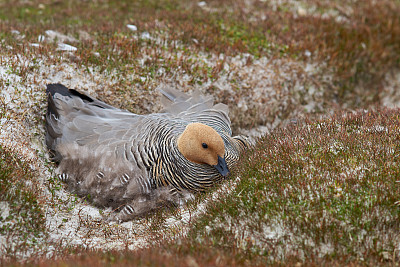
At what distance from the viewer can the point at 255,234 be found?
5.45 metres

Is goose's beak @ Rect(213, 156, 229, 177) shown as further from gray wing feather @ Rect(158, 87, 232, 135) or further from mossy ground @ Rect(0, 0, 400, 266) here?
gray wing feather @ Rect(158, 87, 232, 135)

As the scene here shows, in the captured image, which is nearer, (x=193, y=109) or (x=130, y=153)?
(x=130, y=153)

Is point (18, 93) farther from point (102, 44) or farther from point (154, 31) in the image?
point (154, 31)

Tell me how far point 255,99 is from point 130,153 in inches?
193

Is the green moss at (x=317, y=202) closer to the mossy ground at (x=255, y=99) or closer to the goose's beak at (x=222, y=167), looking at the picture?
the mossy ground at (x=255, y=99)

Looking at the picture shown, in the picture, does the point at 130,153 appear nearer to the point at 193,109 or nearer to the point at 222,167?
the point at 222,167

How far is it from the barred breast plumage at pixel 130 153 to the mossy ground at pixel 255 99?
1.61ft

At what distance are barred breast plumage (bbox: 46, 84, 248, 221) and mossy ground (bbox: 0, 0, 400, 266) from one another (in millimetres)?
490

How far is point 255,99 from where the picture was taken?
11172mm

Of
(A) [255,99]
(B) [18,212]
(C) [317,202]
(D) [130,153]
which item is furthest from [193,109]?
(B) [18,212]

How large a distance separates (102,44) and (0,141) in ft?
15.0

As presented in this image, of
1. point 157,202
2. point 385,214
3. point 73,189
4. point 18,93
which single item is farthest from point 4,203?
point 385,214

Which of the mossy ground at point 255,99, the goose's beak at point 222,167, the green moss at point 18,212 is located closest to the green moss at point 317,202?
the mossy ground at point 255,99

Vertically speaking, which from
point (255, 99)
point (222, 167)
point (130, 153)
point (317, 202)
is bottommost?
point (255, 99)
